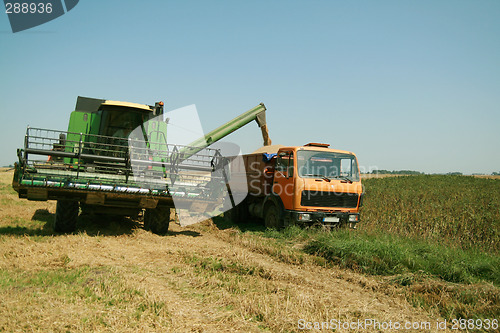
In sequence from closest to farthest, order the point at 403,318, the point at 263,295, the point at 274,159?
the point at 403,318
the point at 263,295
the point at 274,159

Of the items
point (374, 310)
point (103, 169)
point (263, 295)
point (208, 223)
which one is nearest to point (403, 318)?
point (374, 310)

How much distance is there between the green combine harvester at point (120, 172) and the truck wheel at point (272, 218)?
6.82ft

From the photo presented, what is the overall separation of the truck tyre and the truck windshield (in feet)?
18.0

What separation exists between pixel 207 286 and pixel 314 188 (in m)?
5.19

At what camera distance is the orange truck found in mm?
9383

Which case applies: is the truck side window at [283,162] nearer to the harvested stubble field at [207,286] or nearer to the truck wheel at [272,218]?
the truck wheel at [272,218]

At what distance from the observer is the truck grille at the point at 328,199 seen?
369 inches

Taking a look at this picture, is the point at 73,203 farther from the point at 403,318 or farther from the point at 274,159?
the point at 403,318

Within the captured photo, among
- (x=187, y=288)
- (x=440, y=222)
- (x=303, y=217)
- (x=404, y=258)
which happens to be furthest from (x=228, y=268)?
(x=440, y=222)

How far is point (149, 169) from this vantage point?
839cm

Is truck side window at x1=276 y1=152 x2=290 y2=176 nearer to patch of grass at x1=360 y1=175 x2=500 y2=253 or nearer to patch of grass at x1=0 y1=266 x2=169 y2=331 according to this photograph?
patch of grass at x1=360 y1=175 x2=500 y2=253

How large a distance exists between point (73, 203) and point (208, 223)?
5236 mm

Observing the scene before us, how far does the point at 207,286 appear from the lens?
483 centimetres

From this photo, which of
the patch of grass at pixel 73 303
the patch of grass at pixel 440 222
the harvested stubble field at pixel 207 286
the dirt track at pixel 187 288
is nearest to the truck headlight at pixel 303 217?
the harvested stubble field at pixel 207 286
